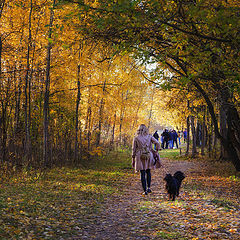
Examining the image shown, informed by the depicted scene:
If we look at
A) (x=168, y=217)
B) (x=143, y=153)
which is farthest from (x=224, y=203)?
(x=143, y=153)

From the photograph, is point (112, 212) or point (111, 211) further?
point (111, 211)

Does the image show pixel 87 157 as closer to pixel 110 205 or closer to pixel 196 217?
pixel 110 205

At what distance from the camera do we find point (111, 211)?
24.8 feet

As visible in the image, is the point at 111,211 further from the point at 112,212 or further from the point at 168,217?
the point at 168,217

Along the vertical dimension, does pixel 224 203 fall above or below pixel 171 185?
below

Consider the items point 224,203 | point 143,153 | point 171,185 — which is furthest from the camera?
point 143,153

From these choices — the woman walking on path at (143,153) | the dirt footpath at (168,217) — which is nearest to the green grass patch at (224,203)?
the dirt footpath at (168,217)

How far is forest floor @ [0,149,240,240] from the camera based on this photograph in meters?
5.54

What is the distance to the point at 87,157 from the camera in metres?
20.3

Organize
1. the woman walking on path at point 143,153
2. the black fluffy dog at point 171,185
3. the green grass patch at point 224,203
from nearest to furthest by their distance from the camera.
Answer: the green grass patch at point 224,203 < the black fluffy dog at point 171,185 < the woman walking on path at point 143,153

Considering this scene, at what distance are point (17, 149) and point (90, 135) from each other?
5200 millimetres

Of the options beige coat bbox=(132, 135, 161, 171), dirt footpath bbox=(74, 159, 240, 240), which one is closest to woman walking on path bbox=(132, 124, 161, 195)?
beige coat bbox=(132, 135, 161, 171)

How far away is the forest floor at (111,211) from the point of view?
5.54m

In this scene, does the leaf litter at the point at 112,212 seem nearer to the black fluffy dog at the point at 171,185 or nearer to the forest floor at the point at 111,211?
the forest floor at the point at 111,211
